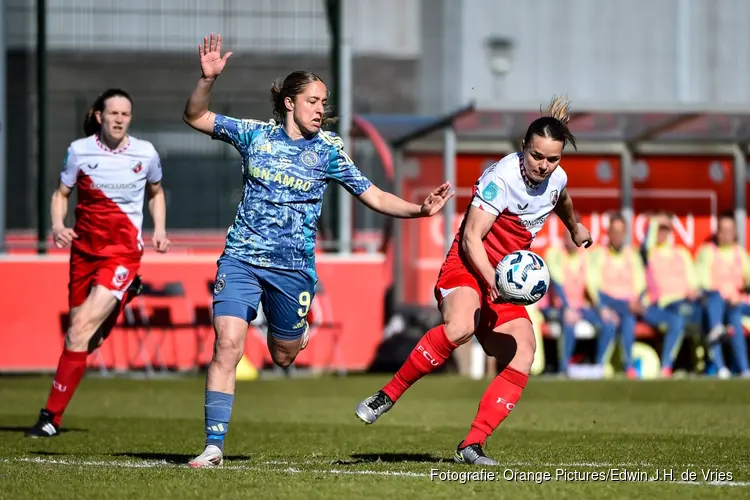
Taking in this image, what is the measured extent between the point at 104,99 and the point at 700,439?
4524 millimetres

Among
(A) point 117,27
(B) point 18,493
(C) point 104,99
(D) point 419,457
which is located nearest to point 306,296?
(D) point 419,457

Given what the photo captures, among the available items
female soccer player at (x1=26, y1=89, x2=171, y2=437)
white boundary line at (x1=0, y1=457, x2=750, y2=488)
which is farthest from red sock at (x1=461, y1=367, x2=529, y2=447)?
female soccer player at (x1=26, y1=89, x2=171, y2=437)

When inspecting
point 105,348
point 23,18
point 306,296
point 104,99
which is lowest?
point 105,348

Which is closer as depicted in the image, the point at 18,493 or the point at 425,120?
the point at 18,493

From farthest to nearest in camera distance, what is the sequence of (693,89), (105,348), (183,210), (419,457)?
(693,89) → (183,210) → (105,348) → (419,457)

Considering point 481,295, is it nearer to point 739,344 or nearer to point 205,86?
point 205,86

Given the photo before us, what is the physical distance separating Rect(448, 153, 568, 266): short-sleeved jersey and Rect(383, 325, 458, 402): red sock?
54 centimetres

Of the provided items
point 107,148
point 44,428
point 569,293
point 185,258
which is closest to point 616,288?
point 569,293

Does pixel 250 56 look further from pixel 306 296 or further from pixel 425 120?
pixel 306 296

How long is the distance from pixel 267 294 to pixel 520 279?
1340mm

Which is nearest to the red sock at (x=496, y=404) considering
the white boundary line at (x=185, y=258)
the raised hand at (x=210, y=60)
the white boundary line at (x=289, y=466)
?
the white boundary line at (x=289, y=466)

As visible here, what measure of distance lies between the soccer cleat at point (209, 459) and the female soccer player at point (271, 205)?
8 centimetres

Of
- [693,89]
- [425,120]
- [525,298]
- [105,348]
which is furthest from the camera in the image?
[693,89]

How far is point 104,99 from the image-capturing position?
31.2ft
